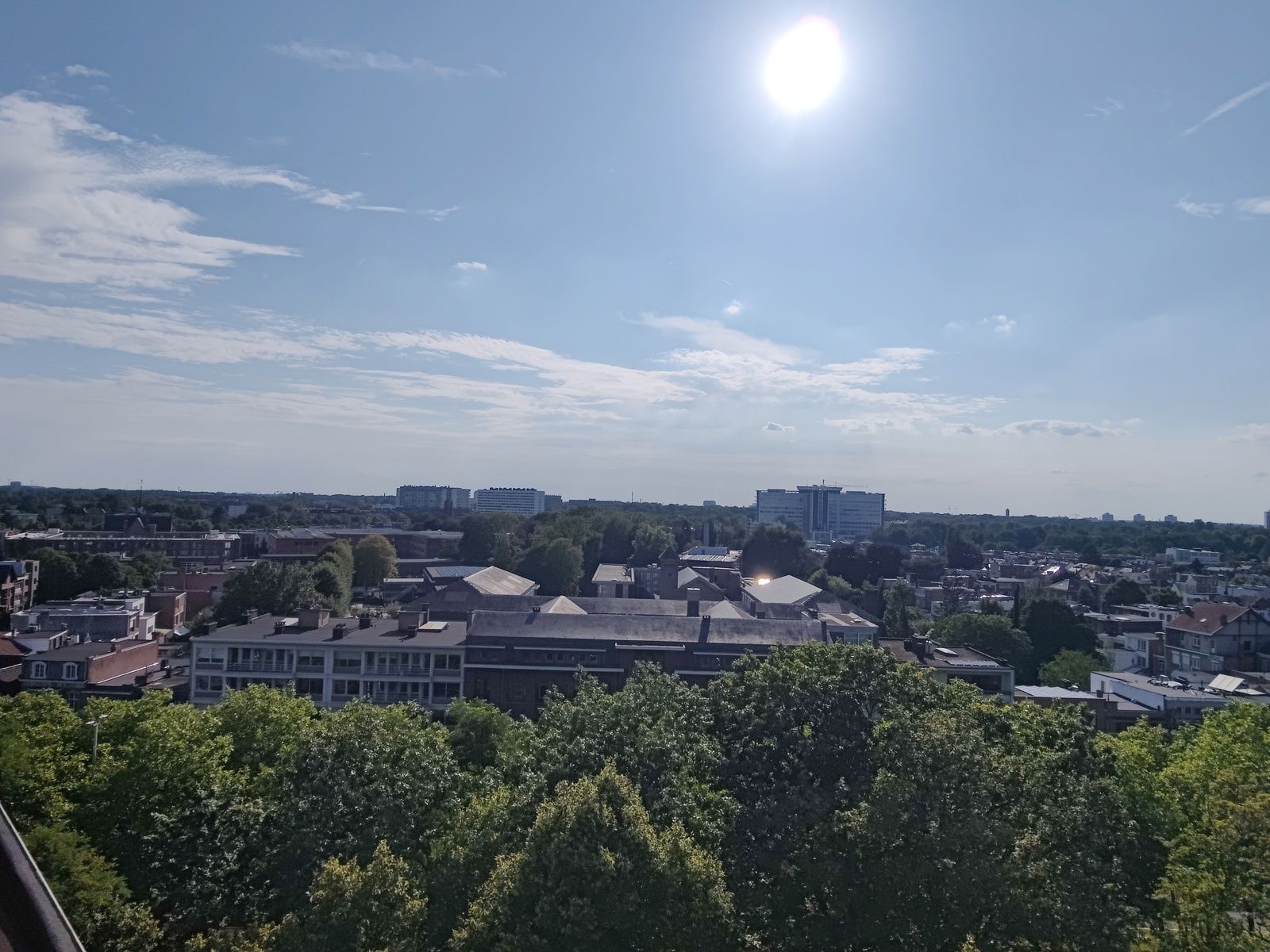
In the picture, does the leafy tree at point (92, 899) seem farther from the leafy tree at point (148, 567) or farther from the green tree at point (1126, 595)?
the green tree at point (1126, 595)

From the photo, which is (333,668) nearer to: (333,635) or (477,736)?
(333,635)

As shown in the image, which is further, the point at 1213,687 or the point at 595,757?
the point at 1213,687

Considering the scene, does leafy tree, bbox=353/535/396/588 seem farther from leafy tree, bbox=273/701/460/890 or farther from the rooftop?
leafy tree, bbox=273/701/460/890

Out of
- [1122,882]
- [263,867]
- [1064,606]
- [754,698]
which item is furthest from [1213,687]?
[263,867]

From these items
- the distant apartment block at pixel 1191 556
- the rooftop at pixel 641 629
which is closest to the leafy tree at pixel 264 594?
the rooftop at pixel 641 629

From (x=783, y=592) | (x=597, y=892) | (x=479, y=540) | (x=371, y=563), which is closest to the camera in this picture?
(x=597, y=892)

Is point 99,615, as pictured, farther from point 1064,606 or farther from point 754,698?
point 1064,606

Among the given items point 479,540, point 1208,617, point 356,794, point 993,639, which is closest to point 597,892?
point 356,794
